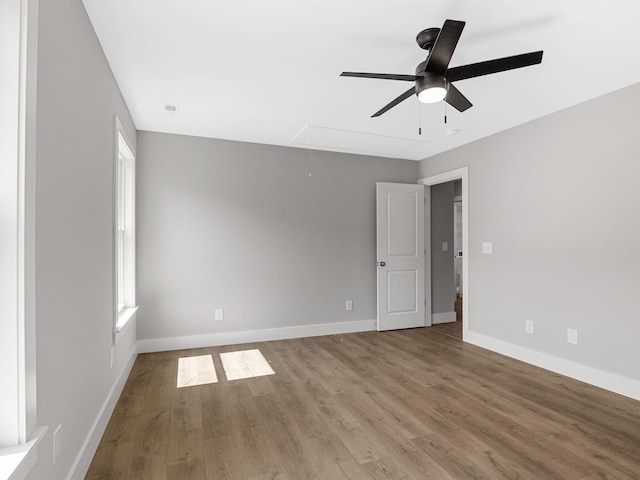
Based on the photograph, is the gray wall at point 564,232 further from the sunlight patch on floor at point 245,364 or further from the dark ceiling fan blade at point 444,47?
the sunlight patch on floor at point 245,364

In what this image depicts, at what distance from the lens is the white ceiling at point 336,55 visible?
76.5 inches

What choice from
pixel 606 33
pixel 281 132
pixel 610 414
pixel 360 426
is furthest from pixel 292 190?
pixel 610 414

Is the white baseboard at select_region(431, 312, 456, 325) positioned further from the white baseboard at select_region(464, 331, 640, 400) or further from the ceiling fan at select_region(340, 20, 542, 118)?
the ceiling fan at select_region(340, 20, 542, 118)

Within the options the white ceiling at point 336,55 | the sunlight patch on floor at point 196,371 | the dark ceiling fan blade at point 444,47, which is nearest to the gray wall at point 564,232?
the white ceiling at point 336,55

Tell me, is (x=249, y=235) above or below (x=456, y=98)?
below

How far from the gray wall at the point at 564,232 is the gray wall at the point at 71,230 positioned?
3.83 m

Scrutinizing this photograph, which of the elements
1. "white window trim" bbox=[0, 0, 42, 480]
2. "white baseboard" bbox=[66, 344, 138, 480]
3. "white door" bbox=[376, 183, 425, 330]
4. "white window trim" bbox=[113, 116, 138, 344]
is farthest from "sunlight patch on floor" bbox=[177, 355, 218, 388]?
"white door" bbox=[376, 183, 425, 330]

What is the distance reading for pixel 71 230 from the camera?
5.70 feet

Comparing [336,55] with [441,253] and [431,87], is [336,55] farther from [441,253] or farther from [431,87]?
[441,253]

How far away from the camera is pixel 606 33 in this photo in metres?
2.13

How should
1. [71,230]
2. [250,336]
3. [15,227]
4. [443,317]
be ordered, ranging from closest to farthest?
[15,227]
[71,230]
[250,336]
[443,317]

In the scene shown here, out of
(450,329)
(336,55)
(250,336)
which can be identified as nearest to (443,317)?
(450,329)

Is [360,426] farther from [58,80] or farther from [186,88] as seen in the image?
[186,88]

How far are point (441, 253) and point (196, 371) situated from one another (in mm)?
3804
